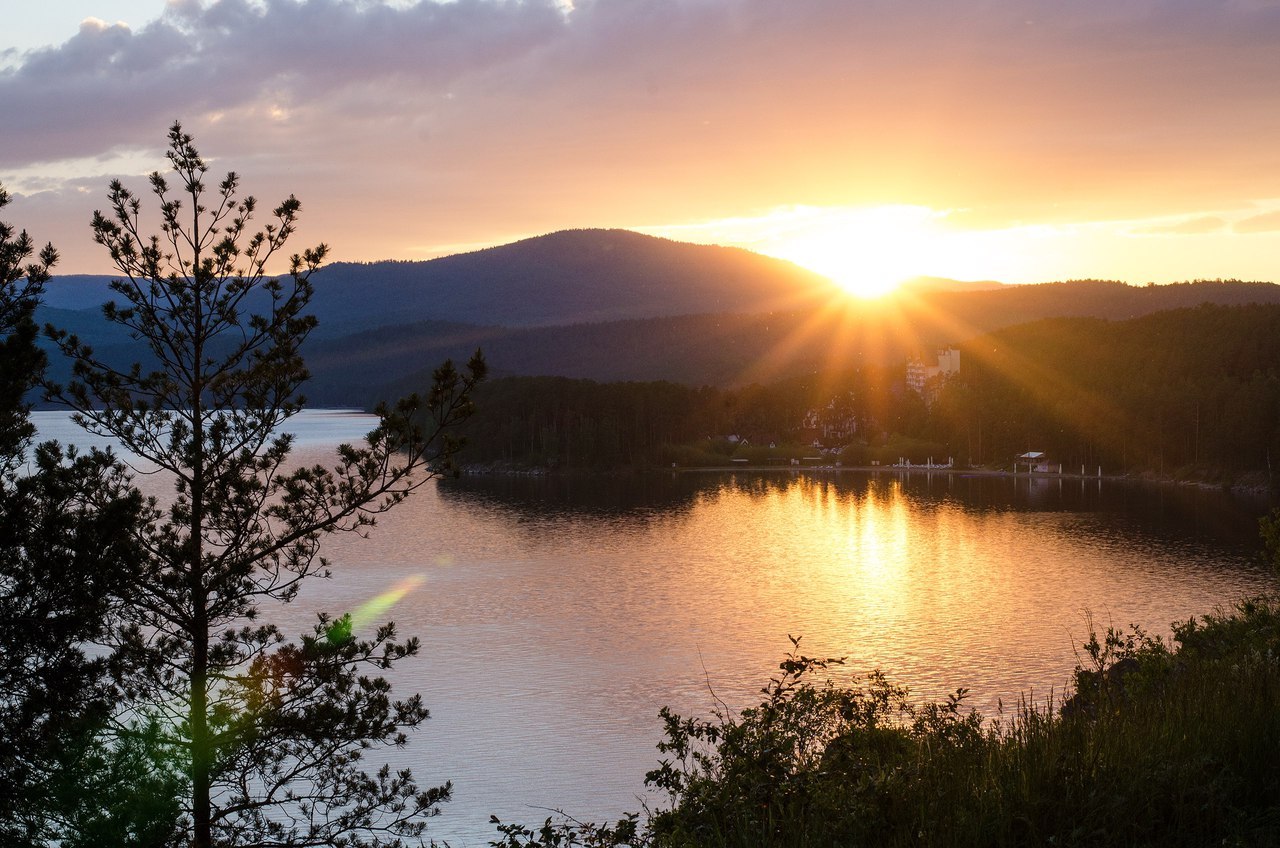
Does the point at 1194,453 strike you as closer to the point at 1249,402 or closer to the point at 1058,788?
the point at 1249,402

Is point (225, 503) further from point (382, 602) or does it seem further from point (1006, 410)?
point (1006, 410)

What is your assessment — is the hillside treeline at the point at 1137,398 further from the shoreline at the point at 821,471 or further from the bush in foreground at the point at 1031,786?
the bush in foreground at the point at 1031,786

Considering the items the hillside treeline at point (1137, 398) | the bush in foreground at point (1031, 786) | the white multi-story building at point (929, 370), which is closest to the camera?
the bush in foreground at point (1031, 786)

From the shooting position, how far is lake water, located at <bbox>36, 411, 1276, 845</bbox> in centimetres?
2495

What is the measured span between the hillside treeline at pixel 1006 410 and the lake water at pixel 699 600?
15.4 m

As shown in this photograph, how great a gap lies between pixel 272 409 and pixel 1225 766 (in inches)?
397

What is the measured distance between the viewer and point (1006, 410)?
367 feet

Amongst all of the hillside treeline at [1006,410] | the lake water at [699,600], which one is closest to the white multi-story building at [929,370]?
the hillside treeline at [1006,410]

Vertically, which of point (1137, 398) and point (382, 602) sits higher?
point (1137, 398)

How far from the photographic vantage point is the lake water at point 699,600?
2495cm

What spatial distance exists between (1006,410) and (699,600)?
77733mm

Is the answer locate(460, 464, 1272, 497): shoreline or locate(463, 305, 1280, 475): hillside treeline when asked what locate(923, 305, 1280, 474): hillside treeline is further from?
locate(460, 464, 1272, 497): shoreline

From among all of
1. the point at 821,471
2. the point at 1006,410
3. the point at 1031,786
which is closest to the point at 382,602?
the point at 1031,786

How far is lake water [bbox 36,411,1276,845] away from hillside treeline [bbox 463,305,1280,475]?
15399 millimetres
